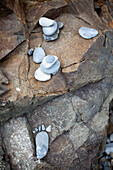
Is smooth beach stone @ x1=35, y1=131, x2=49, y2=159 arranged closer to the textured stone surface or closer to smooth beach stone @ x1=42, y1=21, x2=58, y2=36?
the textured stone surface

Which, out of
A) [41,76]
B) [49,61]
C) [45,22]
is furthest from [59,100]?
[45,22]

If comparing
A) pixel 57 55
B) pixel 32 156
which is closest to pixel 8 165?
pixel 32 156

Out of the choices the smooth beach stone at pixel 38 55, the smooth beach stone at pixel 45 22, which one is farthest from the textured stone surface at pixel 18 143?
the smooth beach stone at pixel 45 22

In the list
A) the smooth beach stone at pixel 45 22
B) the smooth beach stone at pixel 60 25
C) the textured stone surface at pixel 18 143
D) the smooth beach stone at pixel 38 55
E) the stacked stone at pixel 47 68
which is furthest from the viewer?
the smooth beach stone at pixel 60 25

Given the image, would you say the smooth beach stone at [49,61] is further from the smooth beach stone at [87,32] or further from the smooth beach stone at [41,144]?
the smooth beach stone at [41,144]

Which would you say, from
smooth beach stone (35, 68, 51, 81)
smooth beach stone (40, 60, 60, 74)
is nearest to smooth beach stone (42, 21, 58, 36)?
smooth beach stone (40, 60, 60, 74)

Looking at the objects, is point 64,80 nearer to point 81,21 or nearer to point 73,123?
point 73,123

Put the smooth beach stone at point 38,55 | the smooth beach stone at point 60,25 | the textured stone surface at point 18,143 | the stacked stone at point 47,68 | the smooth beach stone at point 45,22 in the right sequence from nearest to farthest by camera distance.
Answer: the textured stone surface at point 18,143, the stacked stone at point 47,68, the smooth beach stone at point 38,55, the smooth beach stone at point 45,22, the smooth beach stone at point 60,25
